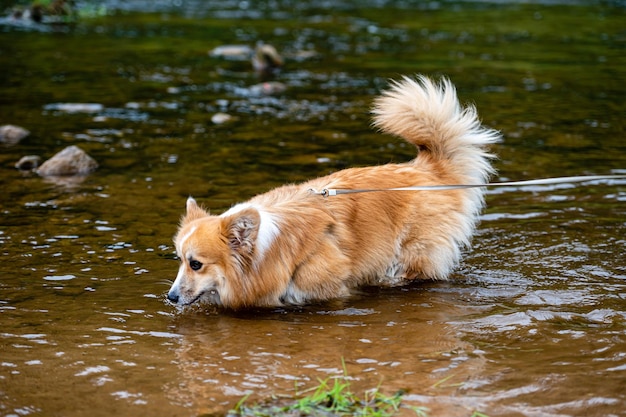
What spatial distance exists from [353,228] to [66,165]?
4.27 meters

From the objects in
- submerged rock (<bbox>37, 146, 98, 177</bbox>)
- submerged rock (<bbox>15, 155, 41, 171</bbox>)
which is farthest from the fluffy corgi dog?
submerged rock (<bbox>15, 155, 41, 171</bbox>)

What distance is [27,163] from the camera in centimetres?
910

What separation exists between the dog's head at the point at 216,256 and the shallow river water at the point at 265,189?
0.23m

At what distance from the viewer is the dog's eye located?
5.35 metres

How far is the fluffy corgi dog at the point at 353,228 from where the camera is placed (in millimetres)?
5387

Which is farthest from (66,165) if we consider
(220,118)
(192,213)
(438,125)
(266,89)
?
(266,89)

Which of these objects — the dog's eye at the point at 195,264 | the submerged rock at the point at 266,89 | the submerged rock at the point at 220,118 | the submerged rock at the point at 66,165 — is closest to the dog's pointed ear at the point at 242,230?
the dog's eye at the point at 195,264

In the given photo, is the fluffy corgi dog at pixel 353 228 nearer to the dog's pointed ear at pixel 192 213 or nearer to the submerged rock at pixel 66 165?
the dog's pointed ear at pixel 192 213

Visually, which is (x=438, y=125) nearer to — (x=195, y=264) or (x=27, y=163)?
(x=195, y=264)

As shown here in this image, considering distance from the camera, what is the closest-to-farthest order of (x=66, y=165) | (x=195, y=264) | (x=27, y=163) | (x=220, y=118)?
(x=195, y=264) < (x=66, y=165) < (x=27, y=163) < (x=220, y=118)

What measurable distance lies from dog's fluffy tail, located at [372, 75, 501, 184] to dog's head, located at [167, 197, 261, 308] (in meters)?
1.56

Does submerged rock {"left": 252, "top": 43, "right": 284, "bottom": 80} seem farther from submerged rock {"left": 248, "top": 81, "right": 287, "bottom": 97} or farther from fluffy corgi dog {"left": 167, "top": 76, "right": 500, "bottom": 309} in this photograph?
fluffy corgi dog {"left": 167, "top": 76, "right": 500, "bottom": 309}

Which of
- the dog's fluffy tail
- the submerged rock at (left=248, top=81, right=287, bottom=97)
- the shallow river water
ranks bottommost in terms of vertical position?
the shallow river water

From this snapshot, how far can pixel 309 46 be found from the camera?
17.7 metres
